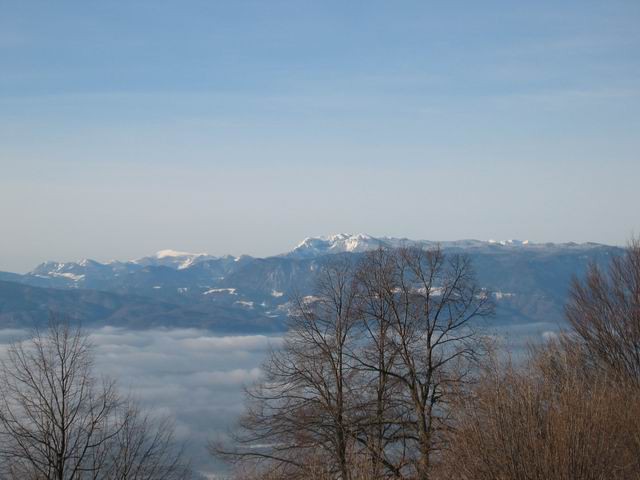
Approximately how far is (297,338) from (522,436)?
13.6 metres

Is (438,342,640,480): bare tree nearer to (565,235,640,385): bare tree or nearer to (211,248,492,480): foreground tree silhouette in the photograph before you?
(211,248,492,480): foreground tree silhouette

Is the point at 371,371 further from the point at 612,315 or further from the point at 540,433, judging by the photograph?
the point at 612,315

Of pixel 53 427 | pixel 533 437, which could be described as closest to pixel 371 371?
pixel 53 427

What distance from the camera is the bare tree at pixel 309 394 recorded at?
77.8 ft

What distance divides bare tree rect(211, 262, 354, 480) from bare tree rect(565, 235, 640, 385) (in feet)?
34.3

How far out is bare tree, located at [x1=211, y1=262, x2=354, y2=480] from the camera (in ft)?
77.8

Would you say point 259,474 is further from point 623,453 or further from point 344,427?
point 623,453

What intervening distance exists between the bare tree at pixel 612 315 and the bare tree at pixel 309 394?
1045 centimetres

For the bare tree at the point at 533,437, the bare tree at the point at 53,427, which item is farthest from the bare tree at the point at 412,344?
the bare tree at the point at 53,427

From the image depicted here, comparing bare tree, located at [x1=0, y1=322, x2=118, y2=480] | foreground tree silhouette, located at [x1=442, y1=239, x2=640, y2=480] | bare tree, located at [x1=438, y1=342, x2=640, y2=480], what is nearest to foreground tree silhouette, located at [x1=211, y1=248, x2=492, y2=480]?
foreground tree silhouette, located at [x1=442, y1=239, x2=640, y2=480]

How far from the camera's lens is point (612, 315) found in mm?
35938

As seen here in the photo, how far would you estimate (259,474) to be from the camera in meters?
25.4

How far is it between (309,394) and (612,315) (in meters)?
16.6

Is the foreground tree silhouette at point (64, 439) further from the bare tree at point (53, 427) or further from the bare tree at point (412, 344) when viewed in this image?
the bare tree at point (412, 344)
